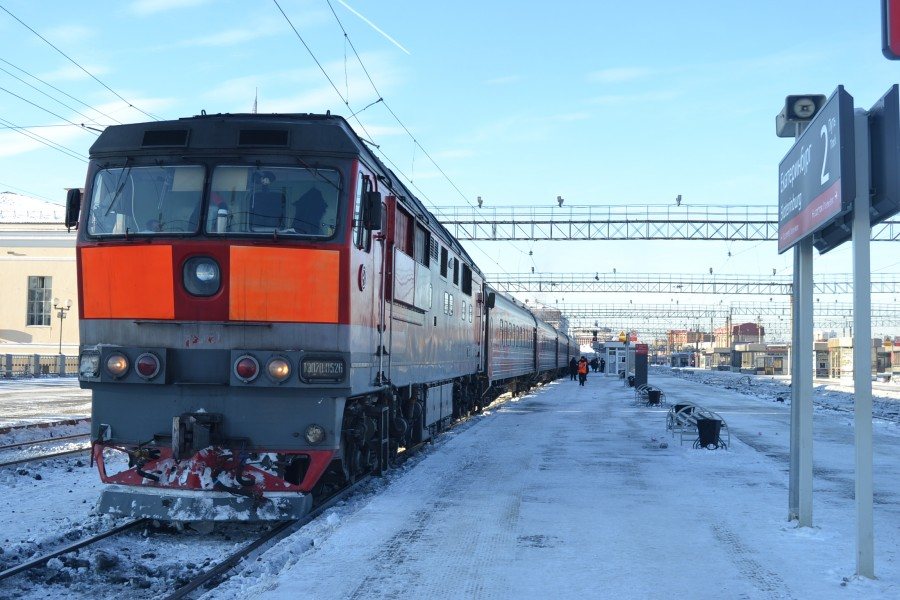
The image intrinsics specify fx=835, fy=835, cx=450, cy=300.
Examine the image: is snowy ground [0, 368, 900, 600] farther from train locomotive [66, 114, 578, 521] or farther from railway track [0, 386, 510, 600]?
train locomotive [66, 114, 578, 521]

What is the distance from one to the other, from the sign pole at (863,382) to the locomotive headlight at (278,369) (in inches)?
184

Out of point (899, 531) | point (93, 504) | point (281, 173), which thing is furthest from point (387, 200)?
point (899, 531)

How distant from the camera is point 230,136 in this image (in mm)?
8078

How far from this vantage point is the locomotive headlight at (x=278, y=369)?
7582 mm

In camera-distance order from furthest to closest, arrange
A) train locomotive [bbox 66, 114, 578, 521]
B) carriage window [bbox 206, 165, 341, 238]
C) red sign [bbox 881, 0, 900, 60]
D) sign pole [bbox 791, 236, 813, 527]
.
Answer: carriage window [bbox 206, 165, 341, 238] → train locomotive [bbox 66, 114, 578, 521] → sign pole [bbox 791, 236, 813, 527] → red sign [bbox 881, 0, 900, 60]

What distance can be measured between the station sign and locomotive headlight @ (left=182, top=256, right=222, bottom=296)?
5.25 meters

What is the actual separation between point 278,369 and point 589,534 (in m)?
3.15

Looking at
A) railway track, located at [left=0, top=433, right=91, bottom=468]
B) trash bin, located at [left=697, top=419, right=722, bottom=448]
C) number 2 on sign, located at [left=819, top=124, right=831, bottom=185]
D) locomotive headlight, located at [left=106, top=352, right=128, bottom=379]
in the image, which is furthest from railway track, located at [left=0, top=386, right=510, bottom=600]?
trash bin, located at [left=697, top=419, right=722, bottom=448]

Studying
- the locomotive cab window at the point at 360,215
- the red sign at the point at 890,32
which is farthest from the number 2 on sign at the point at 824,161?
the locomotive cab window at the point at 360,215

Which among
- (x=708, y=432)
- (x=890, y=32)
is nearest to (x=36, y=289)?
(x=708, y=432)

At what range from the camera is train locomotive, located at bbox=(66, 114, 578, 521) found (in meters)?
7.63

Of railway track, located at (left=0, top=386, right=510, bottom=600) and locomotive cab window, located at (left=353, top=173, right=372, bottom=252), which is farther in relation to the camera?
locomotive cab window, located at (left=353, top=173, right=372, bottom=252)

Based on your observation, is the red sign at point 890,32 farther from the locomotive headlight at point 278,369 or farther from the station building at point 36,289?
the station building at point 36,289

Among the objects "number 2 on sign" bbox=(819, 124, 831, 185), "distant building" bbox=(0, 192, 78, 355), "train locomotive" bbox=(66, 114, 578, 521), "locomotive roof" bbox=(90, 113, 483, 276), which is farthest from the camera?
"distant building" bbox=(0, 192, 78, 355)
